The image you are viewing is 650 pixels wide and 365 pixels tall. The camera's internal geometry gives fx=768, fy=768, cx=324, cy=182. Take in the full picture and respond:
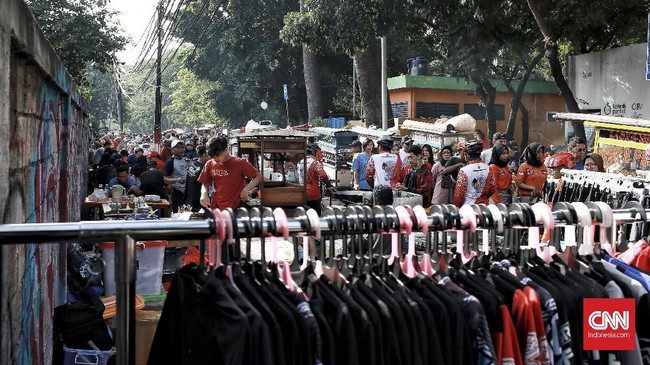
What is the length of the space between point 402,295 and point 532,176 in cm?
828

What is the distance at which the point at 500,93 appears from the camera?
34.6m

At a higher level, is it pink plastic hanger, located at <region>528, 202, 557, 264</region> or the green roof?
the green roof

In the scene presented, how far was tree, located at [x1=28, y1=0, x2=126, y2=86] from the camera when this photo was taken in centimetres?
2191

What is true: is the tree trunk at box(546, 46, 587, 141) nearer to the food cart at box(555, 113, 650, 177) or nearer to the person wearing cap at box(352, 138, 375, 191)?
the person wearing cap at box(352, 138, 375, 191)

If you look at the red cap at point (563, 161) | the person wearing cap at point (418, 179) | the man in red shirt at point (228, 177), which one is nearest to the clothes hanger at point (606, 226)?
the man in red shirt at point (228, 177)

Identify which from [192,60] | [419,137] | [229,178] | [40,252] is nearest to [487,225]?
[40,252]

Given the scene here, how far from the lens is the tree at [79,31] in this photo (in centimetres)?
2191

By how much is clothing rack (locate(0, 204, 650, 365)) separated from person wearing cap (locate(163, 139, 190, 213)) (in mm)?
10439

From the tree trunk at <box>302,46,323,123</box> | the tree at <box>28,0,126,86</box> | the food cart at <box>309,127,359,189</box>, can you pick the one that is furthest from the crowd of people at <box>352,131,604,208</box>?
the tree trunk at <box>302,46,323,123</box>

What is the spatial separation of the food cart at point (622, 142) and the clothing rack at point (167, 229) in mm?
7670

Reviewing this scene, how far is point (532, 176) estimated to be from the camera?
34.6ft

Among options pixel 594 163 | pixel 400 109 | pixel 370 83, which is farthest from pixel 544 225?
pixel 400 109

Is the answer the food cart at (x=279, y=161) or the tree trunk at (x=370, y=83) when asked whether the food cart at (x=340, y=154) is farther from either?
the tree trunk at (x=370, y=83)

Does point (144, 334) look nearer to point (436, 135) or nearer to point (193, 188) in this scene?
point (193, 188)
